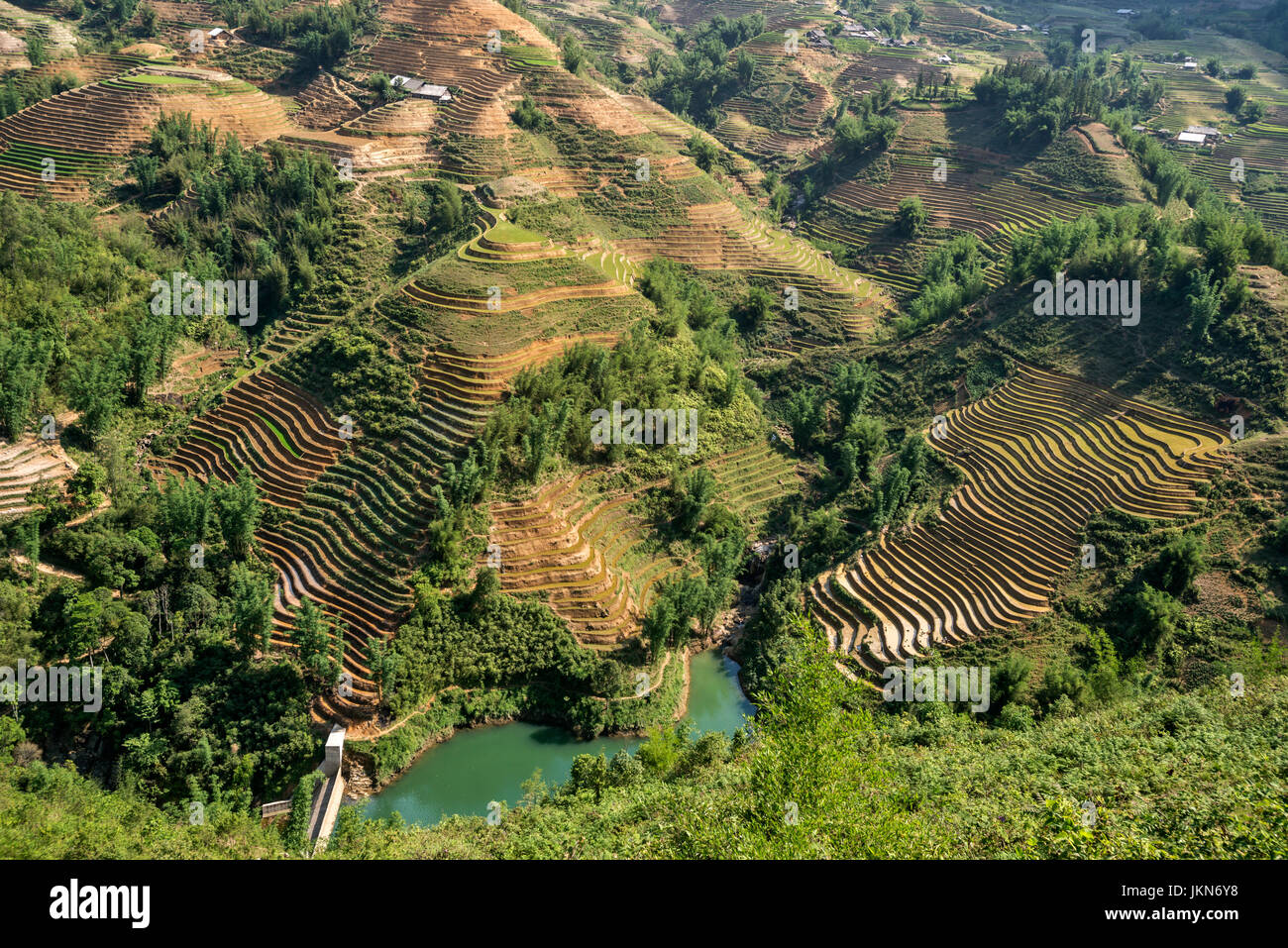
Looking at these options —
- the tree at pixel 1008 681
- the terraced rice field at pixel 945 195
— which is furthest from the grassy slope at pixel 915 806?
the terraced rice field at pixel 945 195

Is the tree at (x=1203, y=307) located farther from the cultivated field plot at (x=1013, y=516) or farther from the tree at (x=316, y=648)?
the tree at (x=316, y=648)

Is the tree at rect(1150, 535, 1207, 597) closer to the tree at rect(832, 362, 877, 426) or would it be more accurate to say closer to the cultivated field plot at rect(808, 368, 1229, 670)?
the cultivated field plot at rect(808, 368, 1229, 670)

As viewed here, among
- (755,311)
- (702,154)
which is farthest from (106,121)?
(755,311)

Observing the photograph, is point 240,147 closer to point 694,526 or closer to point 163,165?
point 163,165

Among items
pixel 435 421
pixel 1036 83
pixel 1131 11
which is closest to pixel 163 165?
pixel 435 421

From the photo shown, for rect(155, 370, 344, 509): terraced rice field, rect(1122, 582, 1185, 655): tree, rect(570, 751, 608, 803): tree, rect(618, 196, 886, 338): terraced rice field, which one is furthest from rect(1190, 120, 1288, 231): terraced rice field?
rect(155, 370, 344, 509): terraced rice field
